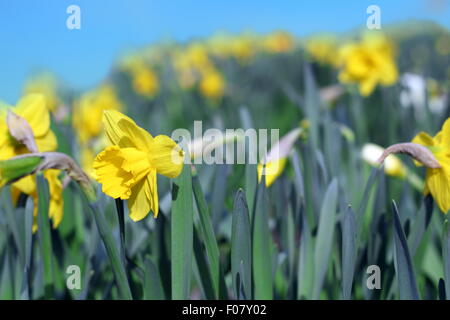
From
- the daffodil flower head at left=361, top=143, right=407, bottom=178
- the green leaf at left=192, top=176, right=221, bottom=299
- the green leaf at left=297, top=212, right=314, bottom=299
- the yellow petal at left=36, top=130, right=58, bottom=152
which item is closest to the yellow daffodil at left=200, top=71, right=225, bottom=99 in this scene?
the daffodil flower head at left=361, top=143, right=407, bottom=178

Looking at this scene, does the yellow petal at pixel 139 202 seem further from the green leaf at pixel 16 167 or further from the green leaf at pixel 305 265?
the green leaf at pixel 305 265

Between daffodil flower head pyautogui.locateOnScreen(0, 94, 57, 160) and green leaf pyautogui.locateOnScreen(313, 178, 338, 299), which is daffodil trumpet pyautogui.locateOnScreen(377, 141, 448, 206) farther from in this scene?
daffodil flower head pyautogui.locateOnScreen(0, 94, 57, 160)

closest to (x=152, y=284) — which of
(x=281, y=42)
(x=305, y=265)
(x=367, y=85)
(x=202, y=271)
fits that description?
(x=202, y=271)

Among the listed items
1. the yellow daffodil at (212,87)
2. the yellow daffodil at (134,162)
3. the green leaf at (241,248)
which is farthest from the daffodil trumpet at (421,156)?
the yellow daffodil at (212,87)

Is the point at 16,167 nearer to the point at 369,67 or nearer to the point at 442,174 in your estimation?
the point at 442,174

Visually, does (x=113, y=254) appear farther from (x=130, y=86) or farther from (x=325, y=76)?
(x=130, y=86)

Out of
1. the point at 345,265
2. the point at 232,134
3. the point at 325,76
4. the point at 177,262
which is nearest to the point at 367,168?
the point at 232,134
